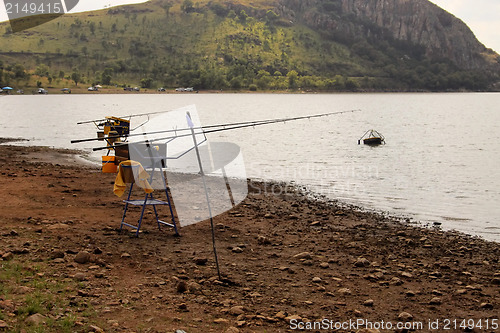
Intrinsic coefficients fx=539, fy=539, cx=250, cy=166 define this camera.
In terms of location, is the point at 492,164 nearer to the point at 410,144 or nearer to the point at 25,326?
the point at 410,144

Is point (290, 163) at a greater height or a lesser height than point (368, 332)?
lesser

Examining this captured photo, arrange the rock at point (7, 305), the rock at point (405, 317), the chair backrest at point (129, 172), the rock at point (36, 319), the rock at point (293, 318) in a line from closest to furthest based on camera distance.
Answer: the rock at point (36, 319) < the rock at point (7, 305) < the rock at point (293, 318) < the rock at point (405, 317) < the chair backrest at point (129, 172)

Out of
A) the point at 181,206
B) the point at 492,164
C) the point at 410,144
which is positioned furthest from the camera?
the point at 410,144

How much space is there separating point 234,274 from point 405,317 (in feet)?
11.2

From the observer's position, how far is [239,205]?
19.1m

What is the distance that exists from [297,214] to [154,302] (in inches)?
389

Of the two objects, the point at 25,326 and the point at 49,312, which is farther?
the point at 49,312

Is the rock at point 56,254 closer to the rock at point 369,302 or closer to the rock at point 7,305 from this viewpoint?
the rock at point 7,305

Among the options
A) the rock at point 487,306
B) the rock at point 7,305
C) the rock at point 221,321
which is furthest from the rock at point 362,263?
the rock at point 7,305

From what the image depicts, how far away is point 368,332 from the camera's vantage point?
8414mm

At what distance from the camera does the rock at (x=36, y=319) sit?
7395mm

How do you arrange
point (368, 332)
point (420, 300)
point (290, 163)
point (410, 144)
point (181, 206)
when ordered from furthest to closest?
point (410, 144) → point (290, 163) → point (181, 206) → point (420, 300) → point (368, 332)

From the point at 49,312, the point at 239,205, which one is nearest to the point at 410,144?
the point at 239,205

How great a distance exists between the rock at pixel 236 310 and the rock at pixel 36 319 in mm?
2863
